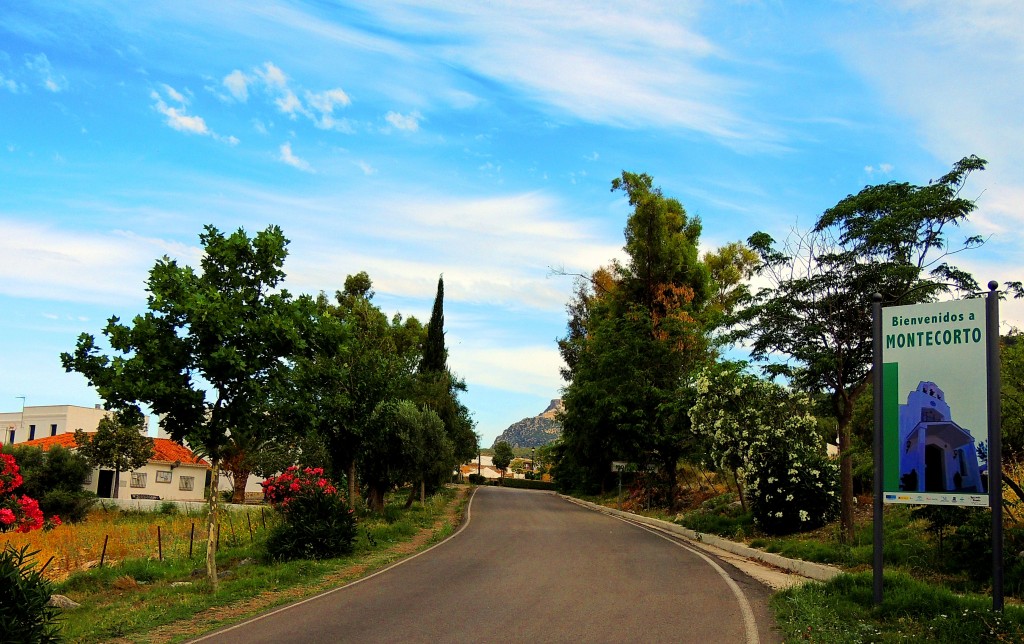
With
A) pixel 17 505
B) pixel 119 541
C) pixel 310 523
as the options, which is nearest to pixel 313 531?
pixel 310 523

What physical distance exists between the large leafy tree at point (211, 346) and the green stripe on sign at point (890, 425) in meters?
8.76

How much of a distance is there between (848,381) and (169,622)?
14.3 meters

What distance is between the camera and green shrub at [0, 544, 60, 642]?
267 inches

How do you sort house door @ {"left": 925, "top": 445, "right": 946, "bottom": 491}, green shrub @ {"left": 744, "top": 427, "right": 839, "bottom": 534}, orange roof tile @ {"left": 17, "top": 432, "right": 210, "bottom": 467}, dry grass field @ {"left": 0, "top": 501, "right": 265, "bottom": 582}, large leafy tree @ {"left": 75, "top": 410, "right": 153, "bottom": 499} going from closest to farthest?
1. house door @ {"left": 925, "top": 445, "right": 946, "bottom": 491}
2. green shrub @ {"left": 744, "top": 427, "right": 839, "bottom": 534}
3. dry grass field @ {"left": 0, "top": 501, "right": 265, "bottom": 582}
4. large leafy tree @ {"left": 75, "top": 410, "right": 153, "bottom": 499}
5. orange roof tile @ {"left": 17, "top": 432, "right": 210, "bottom": 467}

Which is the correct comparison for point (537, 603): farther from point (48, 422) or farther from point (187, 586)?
point (48, 422)

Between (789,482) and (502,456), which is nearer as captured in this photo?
Answer: (789,482)

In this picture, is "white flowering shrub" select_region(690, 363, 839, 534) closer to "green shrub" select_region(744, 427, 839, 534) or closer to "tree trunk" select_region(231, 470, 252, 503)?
"green shrub" select_region(744, 427, 839, 534)

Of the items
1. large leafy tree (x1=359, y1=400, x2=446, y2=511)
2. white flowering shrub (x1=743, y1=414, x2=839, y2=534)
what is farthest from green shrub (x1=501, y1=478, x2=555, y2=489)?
white flowering shrub (x1=743, y1=414, x2=839, y2=534)

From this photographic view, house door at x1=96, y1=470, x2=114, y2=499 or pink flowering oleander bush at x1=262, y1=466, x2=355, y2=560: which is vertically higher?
pink flowering oleander bush at x1=262, y1=466, x2=355, y2=560

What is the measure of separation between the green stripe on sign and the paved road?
2373 mm

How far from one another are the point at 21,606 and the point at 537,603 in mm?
6508

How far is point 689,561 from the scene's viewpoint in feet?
53.4

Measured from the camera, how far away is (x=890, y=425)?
972 cm

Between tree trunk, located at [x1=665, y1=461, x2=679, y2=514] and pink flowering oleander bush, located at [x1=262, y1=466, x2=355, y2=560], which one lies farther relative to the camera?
tree trunk, located at [x1=665, y1=461, x2=679, y2=514]
